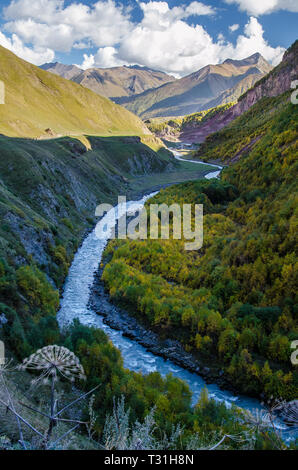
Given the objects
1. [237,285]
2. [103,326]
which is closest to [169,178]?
[237,285]

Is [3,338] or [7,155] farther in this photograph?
[7,155]

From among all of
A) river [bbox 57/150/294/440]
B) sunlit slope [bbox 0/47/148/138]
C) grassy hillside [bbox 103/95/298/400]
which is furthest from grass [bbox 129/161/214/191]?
river [bbox 57/150/294/440]

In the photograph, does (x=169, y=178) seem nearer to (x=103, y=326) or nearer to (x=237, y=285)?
(x=237, y=285)

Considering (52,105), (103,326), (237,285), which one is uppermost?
(52,105)

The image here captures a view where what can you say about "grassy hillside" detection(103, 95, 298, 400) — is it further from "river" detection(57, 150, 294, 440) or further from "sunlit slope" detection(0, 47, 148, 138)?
"sunlit slope" detection(0, 47, 148, 138)
